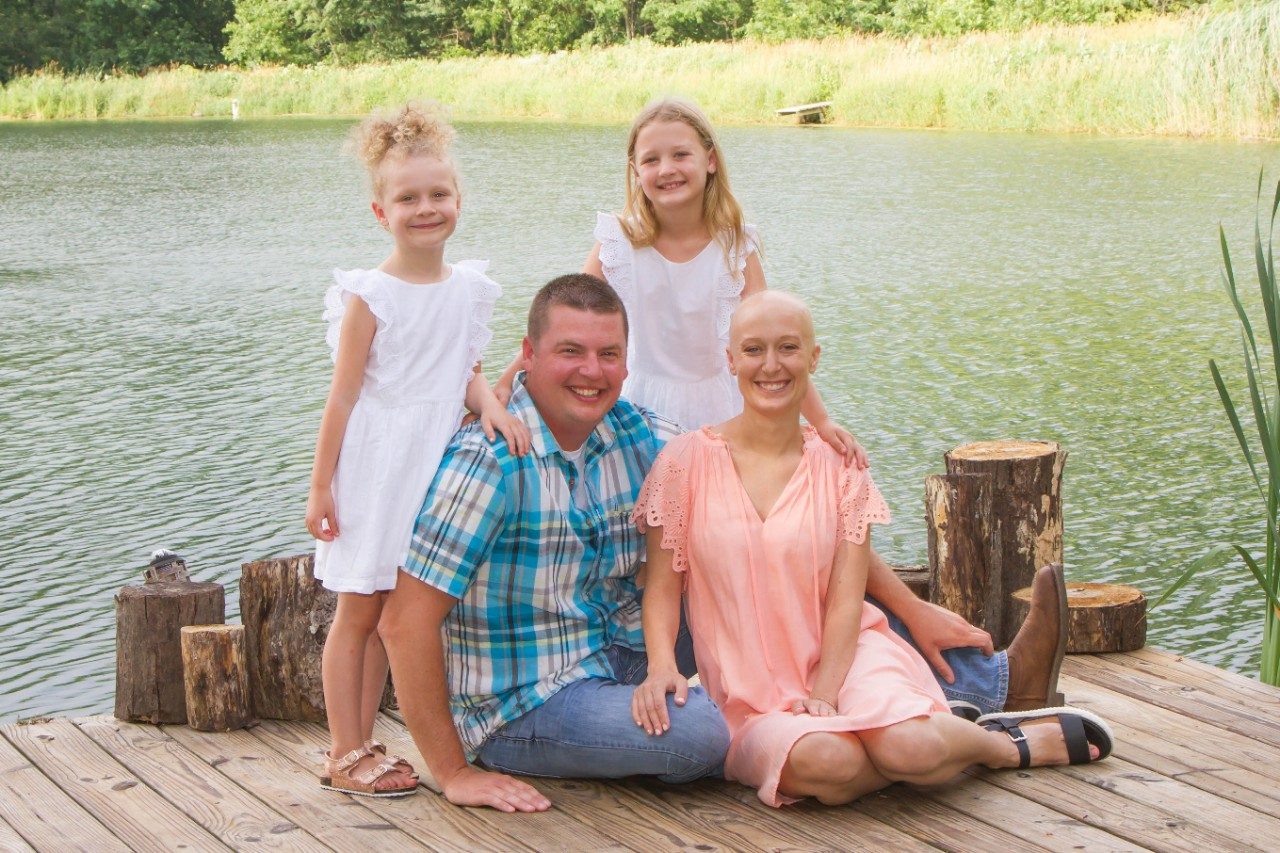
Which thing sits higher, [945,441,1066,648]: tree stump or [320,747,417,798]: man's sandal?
[945,441,1066,648]: tree stump

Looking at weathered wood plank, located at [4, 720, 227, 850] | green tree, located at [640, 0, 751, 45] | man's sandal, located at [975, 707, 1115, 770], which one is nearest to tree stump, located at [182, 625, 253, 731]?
weathered wood plank, located at [4, 720, 227, 850]

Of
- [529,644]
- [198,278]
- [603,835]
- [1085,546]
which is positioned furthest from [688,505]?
[198,278]

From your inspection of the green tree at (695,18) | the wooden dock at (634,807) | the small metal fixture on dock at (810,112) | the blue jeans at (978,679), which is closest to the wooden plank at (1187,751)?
the wooden dock at (634,807)

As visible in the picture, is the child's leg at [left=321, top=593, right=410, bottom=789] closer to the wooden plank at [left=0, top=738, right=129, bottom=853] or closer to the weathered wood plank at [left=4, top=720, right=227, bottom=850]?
the weathered wood plank at [left=4, top=720, right=227, bottom=850]

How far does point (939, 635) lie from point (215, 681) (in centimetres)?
146

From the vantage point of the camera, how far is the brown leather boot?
9.71ft

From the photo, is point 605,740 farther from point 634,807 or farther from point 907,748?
point 907,748

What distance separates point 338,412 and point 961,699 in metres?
1.31

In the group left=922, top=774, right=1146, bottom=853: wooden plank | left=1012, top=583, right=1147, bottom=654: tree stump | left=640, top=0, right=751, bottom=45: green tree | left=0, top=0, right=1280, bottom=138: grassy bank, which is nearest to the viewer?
left=922, top=774, right=1146, bottom=853: wooden plank

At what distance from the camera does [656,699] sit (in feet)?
8.70

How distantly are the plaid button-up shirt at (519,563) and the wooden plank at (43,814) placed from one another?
650 mm

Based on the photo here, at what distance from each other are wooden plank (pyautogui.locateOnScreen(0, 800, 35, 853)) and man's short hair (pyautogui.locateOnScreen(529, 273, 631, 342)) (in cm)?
122

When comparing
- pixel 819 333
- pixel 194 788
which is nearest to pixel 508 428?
pixel 194 788

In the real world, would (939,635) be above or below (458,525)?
below
